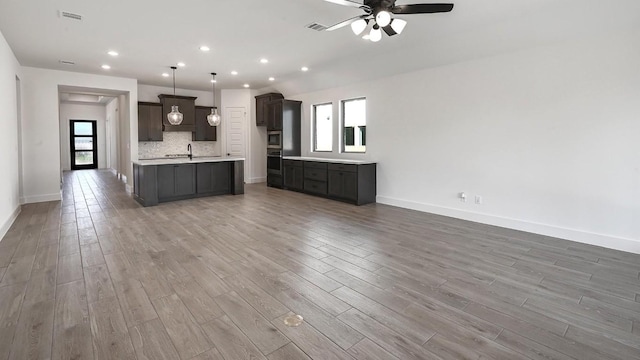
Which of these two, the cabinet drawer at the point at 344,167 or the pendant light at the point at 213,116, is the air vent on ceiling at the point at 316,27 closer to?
the cabinet drawer at the point at 344,167

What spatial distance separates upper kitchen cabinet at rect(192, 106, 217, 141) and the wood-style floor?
5105mm

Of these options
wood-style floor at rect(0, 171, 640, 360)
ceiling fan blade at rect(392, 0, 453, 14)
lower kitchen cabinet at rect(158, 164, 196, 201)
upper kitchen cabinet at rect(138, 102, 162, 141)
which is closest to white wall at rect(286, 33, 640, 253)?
wood-style floor at rect(0, 171, 640, 360)

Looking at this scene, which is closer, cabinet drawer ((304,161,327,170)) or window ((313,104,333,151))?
cabinet drawer ((304,161,327,170))

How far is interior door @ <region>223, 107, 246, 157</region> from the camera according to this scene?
9.61m

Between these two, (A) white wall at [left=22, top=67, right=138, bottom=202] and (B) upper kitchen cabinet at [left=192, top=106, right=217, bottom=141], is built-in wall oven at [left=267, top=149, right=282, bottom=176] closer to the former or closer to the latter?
(B) upper kitchen cabinet at [left=192, top=106, right=217, bottom=141]

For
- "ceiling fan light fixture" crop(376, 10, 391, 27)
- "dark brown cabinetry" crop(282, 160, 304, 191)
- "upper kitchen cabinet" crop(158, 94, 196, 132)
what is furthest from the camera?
"upper kitchen cabinet" crop(158, 94, 196, 132)

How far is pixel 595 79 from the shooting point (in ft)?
13.0

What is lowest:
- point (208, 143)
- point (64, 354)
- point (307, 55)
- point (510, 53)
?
point (64, 354)

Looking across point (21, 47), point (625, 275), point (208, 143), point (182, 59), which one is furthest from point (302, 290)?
point (208, 143)

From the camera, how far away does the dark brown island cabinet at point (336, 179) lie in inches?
252

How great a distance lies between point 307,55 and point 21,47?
4691 millimetres

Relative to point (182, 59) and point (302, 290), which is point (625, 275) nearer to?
point (302, 290)

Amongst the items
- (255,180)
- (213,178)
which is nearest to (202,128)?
(255,180)

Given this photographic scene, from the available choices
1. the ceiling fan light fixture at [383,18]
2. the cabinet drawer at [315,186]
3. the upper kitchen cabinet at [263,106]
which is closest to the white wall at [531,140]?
the cabinet drawer at [315,186]
